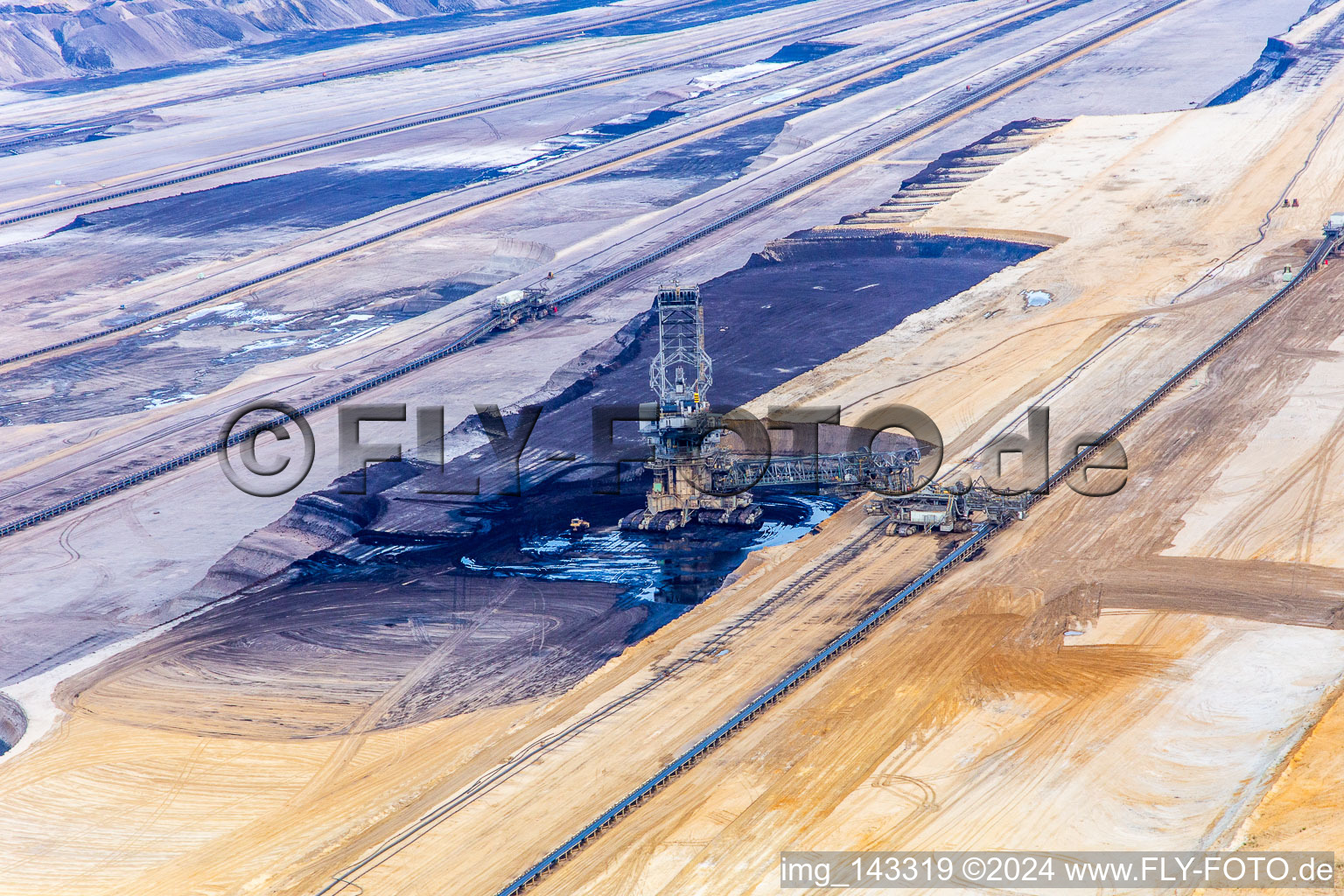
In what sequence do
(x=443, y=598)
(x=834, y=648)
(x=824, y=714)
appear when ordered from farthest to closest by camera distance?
(x=443, y=598), (x=834, y=648), (x=824, y=714)

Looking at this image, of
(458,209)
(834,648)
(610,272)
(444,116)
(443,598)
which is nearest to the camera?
(834,648)

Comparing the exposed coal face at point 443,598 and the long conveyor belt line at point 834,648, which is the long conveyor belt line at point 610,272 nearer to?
the exposed coal face at point 443,598

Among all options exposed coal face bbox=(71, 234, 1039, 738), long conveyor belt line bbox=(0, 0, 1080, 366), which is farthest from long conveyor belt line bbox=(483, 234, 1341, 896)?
long conveyor belt line bbox=(0, 0, 1080, 366)

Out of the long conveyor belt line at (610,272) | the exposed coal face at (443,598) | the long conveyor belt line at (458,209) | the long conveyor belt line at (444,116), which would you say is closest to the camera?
the exposed coal face at (443,598)

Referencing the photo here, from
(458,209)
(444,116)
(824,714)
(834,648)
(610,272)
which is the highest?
(444,116)

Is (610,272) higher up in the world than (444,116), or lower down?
lower down

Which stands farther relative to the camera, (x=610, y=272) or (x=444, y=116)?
(x=444, y=116)

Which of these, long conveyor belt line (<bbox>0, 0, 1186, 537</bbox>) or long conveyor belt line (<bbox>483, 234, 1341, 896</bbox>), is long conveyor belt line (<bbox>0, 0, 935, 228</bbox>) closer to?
long conveyor belt line (<bbox>0, 0, 1186, 537</bbox>)

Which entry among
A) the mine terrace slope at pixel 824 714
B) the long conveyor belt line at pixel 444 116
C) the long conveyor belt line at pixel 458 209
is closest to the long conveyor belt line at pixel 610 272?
the long conveyor belt line at pixel 458 209

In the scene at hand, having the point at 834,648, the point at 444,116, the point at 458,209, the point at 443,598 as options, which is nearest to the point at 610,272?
the point at 458,209

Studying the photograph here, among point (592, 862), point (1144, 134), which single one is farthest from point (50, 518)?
point (1144, 134)

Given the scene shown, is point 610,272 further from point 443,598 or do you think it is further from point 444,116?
point 444,116

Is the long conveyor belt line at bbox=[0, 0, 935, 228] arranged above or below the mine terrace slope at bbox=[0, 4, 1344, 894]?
above
